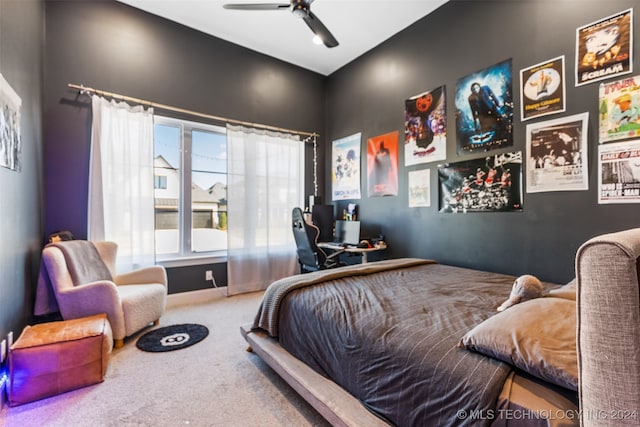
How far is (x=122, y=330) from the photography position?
2254 mm

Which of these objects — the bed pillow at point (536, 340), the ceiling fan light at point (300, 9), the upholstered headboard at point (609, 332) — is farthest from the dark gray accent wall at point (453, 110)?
the upholstered headboard at point (609, 332)

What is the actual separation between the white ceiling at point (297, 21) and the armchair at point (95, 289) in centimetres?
273

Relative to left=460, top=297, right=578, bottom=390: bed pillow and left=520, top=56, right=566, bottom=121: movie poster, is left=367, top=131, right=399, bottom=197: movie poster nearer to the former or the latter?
left=520, top=56, right=566, bottom=121: movie poster

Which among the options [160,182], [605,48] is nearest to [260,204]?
[160,182]

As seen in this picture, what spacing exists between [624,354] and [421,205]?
2811mm

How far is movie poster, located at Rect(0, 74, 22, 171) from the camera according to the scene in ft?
5.52

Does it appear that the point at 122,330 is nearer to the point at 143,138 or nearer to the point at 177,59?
the point at 143,138

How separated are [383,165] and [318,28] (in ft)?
6.04

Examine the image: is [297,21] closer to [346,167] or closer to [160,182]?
[346,167]

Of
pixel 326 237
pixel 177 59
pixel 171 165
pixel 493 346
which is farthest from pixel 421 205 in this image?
pixel 177 59

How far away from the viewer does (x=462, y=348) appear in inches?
42.3

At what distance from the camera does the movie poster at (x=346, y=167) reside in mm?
4246

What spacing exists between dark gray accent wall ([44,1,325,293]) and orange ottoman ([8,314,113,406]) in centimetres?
146

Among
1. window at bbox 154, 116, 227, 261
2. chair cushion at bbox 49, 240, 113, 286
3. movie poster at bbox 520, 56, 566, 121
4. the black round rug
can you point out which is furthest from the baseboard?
movie poster at bbox 520, 56, 566, 121
